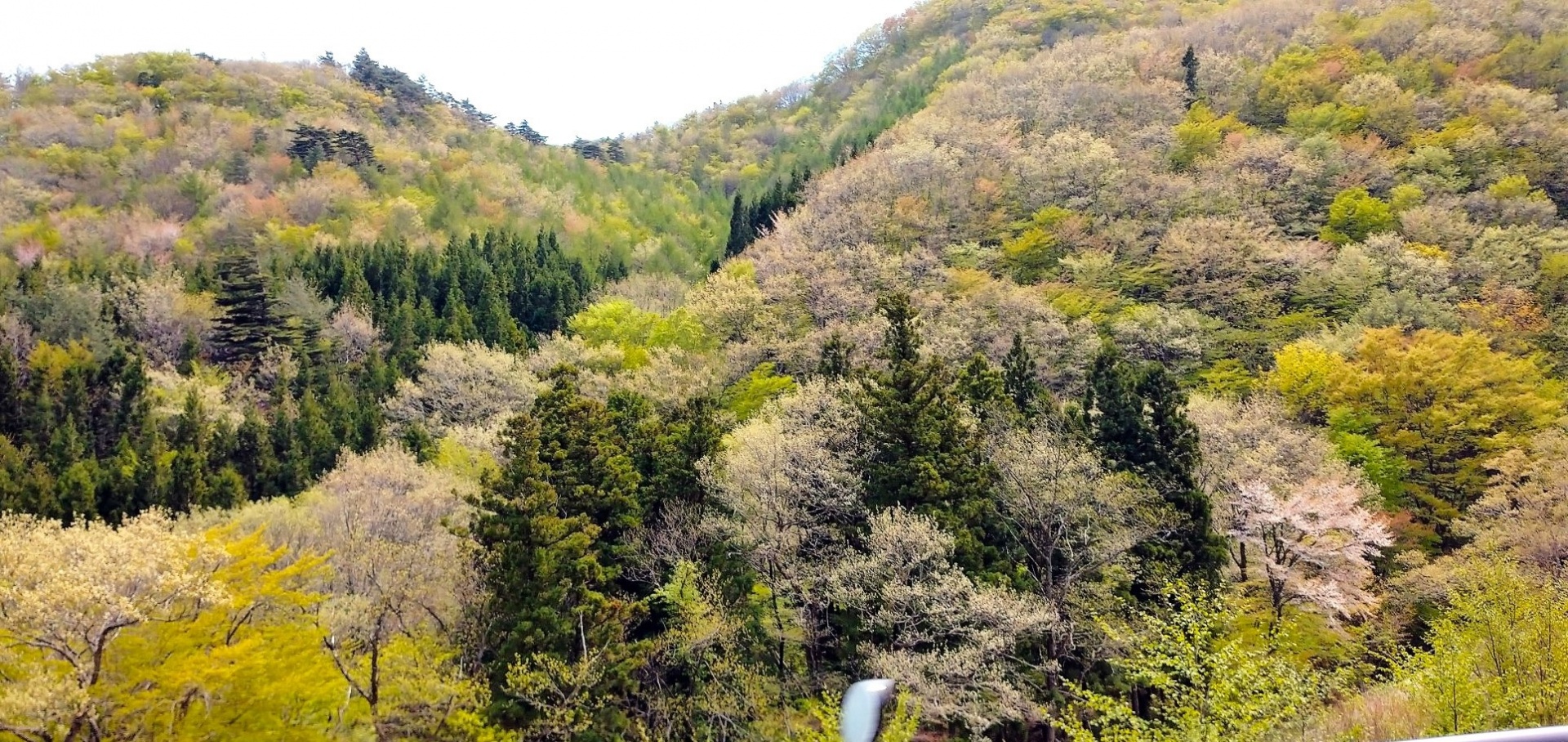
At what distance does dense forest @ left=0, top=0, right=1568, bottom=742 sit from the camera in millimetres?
14938

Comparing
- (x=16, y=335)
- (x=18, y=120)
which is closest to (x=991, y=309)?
(x=16, y=335)

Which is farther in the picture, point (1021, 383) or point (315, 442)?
point (315, 442)

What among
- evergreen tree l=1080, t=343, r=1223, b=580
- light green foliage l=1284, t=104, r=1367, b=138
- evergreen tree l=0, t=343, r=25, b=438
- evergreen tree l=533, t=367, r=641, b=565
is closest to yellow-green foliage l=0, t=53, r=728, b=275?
evergreen tree l=0, t=343, r=25, b=438

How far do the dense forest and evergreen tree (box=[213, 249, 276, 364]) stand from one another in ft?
0.82

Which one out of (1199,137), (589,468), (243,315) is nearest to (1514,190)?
(1199,137)

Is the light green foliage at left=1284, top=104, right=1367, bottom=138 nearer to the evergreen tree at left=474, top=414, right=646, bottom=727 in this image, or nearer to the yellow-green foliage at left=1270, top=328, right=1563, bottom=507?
the yellow-green foliage at left=1270, top=328, right=1563, bottom=507

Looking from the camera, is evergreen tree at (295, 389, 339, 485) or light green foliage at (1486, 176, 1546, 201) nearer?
evergreen tree at (295, 389, 339, 485)

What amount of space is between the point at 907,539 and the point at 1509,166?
42301mm

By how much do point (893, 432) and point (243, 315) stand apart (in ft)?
125

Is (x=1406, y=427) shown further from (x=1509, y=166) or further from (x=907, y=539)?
(x=1509, y=166)

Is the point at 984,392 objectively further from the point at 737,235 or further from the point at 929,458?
the point at 737,235

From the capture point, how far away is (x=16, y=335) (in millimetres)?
39156

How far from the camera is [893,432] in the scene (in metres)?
22.2

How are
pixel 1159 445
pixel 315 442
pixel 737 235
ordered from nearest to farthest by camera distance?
pixel 1159 445 → pixel 315 442 → pixel 737 235
